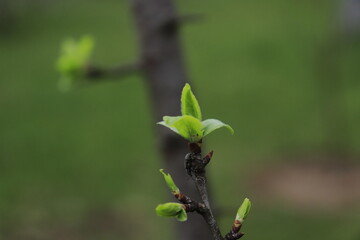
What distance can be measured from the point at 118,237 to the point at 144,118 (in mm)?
2761

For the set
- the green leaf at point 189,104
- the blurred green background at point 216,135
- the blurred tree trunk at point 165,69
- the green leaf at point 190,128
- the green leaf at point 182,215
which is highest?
the blurred green background at point 216,135

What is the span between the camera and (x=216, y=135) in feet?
23.2

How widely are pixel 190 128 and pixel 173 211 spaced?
0.37 ft

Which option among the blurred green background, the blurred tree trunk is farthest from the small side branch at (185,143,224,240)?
the blurred green background

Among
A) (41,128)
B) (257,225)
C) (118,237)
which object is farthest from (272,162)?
(41,128)

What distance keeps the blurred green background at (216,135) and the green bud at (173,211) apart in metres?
1.22

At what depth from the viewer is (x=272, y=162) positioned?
20.2ft

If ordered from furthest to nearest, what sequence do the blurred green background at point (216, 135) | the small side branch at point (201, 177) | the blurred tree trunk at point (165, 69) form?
1. the blurred green background at point (216, 135)
2. the blurred tree trunk at point (165, 69)
3. the small side branch at point (201, 177)

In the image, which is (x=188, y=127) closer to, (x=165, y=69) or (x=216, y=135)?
(x=165, y=69)

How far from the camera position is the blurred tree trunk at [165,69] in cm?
189

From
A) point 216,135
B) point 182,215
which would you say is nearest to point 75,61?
point 182,215

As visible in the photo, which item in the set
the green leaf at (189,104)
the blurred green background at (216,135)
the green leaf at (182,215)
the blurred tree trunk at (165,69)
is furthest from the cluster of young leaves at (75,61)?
the green leaf at (182,215)

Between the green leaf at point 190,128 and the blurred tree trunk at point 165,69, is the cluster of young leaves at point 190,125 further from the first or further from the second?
the blurred tree trunk at point 165,69

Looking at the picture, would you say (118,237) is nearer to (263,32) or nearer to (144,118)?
(144,118)
